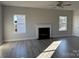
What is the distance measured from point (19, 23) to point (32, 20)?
1085 mm

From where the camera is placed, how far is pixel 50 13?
1102cm

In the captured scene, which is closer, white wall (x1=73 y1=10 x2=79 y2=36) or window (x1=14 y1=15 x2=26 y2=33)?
window (x1=14 y1=15 x2=26 y2=33)

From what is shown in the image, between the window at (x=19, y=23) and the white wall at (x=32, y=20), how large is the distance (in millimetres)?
312

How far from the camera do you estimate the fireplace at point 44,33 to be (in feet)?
35.1

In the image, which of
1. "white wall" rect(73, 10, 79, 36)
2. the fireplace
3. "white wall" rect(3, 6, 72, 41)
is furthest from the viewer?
"white wall" rect(73, 10, 79, 36)

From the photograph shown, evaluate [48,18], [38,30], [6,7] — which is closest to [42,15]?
[48,18]

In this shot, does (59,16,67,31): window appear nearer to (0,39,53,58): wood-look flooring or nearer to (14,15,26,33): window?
(14,15,26,33): window

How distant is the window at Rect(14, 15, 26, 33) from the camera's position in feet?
32.1

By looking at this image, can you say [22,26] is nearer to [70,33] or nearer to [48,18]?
[48,18]

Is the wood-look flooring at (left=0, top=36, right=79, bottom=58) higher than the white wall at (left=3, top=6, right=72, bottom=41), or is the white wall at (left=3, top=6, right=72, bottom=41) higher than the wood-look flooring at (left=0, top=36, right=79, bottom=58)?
the white wall at (left=3, top=6, right=72, bottom=41)

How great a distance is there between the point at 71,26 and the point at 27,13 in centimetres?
451

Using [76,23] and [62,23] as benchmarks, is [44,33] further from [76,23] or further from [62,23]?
[76,23]

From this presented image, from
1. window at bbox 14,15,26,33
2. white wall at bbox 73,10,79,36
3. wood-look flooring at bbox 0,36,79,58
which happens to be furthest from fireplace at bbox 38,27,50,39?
wood-look flooring at bbox 0,36,79,58

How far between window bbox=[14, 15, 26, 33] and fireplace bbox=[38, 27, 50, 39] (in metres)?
1.40
